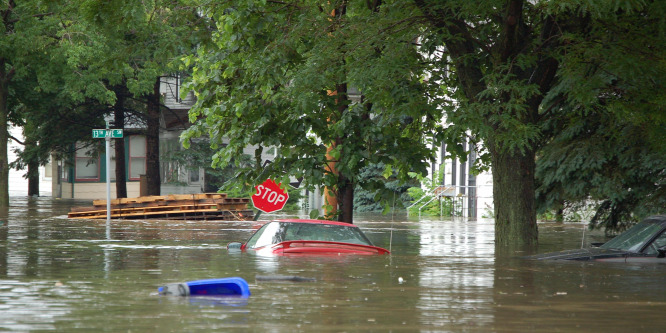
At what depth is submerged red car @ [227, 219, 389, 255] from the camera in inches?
513

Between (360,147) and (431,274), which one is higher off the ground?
(360,147)

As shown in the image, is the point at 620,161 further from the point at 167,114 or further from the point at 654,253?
the point at 167,114

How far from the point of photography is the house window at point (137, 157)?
2292 inches

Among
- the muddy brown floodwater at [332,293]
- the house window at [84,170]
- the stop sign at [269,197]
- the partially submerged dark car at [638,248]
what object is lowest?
the muddy brown floodwater at [332,293]

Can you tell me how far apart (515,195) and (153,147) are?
2811 cm

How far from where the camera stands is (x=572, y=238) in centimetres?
2145

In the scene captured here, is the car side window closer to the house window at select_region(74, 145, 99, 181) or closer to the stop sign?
the stop sign

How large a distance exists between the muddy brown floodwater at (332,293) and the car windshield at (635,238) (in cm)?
62

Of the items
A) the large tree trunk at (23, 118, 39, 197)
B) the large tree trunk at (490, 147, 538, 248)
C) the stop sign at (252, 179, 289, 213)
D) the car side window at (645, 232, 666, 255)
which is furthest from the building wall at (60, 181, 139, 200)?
the car side window at (645, 232, 666, 255)

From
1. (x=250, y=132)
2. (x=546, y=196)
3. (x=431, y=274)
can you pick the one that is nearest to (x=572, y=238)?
(x=546, y=196)

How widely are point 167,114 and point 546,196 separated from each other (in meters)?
35.8

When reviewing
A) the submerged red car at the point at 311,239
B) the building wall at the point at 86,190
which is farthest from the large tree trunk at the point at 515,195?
the building wall at the point at 86,190

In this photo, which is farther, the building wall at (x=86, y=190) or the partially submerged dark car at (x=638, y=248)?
the building wall at (x=86, y=190)

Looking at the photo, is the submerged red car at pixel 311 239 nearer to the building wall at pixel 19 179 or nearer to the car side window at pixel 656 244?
the car side window at pixel 656 244
